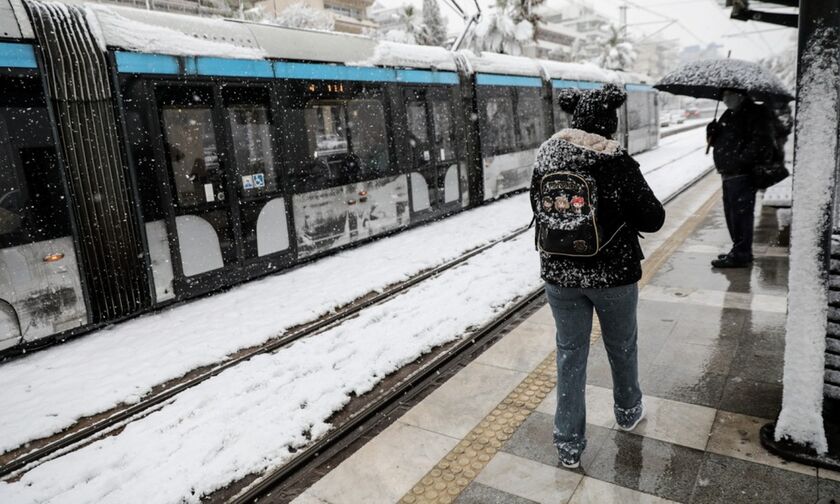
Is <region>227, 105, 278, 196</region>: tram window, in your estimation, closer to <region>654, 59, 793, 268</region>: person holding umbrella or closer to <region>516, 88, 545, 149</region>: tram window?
<region>654, 59, 793, 268</region>: person holding umbrella

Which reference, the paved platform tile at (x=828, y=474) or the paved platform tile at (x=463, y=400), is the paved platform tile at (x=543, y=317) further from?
the paved platform tile at (x=828, y=474)

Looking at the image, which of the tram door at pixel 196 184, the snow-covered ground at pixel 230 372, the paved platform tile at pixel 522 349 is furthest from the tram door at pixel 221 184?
the paved platform tile at pixel 522 349

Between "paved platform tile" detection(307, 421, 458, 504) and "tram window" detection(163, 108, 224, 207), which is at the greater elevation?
"tram window" detection(163, 108, 224, 207)

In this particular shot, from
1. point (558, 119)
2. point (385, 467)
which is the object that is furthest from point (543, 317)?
point (558, 119)

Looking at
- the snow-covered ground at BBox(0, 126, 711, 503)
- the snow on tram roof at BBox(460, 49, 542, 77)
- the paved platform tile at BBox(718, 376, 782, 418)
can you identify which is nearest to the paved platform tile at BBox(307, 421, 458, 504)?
the snow-covered ground at BBox(0, 126, 711, 503)

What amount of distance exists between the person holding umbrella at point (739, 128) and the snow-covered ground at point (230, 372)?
7.90 ft

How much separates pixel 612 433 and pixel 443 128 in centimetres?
829

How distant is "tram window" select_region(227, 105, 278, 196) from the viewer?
7.03m

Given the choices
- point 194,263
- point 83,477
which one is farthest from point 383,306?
point 83,477

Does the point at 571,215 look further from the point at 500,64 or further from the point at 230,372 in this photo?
the point at 500,64

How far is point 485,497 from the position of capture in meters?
2.85

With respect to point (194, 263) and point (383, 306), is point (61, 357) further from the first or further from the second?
point (383, 306)

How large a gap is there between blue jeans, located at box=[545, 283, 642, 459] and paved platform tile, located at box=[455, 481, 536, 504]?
0.38 metres

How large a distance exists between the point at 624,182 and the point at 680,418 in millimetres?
1651
